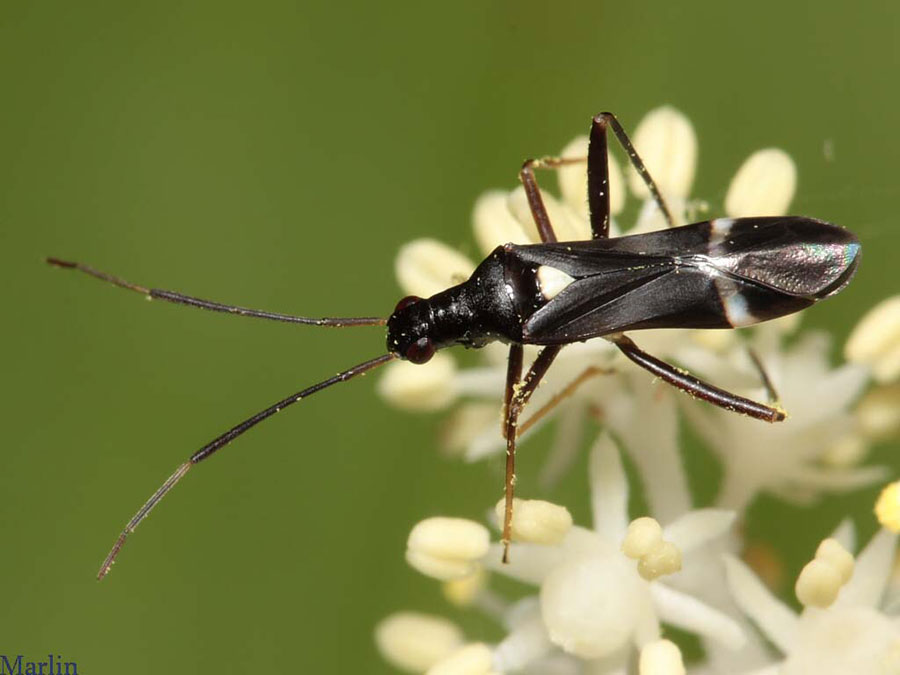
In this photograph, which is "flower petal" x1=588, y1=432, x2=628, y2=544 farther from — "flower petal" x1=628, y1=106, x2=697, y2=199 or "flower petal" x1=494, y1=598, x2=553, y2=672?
"flower petal" x1=628, y1=106, x2=697, y2=199

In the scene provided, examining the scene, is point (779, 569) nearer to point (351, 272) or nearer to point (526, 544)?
point (526, 544)

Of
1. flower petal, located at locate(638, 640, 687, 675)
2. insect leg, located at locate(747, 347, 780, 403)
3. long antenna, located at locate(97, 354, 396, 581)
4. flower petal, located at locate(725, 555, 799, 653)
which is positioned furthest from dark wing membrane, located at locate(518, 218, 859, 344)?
flower petal, located at locate(638, 640, 687, 675)

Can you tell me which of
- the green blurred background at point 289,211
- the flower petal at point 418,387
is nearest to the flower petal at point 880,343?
the green blurred background at point 289,211

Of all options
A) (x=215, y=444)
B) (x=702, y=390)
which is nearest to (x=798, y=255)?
(x=702, y=390)

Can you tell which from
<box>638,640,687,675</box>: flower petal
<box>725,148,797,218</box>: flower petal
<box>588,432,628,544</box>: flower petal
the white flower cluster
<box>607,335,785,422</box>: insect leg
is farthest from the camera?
<box>725,148,797,218</box>: flower petal

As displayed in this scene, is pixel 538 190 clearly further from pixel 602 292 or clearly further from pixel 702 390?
pixel 702 390

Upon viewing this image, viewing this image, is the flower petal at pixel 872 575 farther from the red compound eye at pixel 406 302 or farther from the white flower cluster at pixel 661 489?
the red compound eye at pixel 406 302

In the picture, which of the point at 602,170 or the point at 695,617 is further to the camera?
the point at 602,170
